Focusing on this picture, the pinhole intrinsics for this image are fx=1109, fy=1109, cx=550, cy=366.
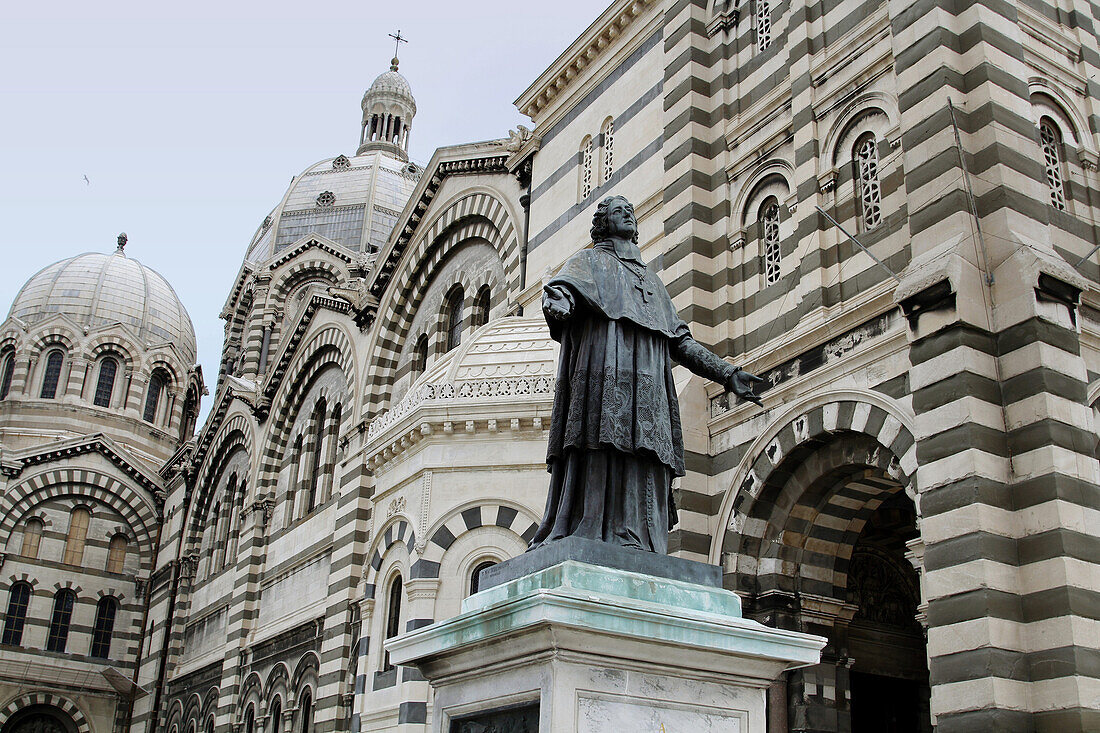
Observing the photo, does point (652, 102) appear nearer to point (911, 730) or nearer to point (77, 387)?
point (911, 730)

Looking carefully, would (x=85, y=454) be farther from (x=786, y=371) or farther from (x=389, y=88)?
(x=786, y=371)

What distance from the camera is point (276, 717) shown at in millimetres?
25031

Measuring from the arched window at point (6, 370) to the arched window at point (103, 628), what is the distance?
9.25 metres

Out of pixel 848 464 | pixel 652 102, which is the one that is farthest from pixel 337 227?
pixel 848 464

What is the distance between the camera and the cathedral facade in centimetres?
1072

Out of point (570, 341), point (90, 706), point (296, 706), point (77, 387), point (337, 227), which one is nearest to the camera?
point (570, 341)

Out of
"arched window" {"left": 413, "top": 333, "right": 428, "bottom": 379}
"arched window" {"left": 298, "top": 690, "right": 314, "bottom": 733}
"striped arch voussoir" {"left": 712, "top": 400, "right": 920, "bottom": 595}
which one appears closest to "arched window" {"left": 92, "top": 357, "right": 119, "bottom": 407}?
"arched window" {"left": 413, "top": 333, "right": 428, "bottom": 379}

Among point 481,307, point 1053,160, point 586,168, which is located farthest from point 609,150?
point 1053,160

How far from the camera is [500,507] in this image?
15961 millimetres

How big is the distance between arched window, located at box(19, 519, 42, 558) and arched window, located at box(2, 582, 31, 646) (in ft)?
3.29

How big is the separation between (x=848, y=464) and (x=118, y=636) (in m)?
30.9

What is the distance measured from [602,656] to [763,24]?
13204mm

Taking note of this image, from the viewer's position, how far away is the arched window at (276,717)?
24656mm

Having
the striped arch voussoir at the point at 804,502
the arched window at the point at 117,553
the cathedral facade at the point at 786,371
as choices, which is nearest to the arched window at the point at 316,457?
the cathedral facade at the point at 786,371
